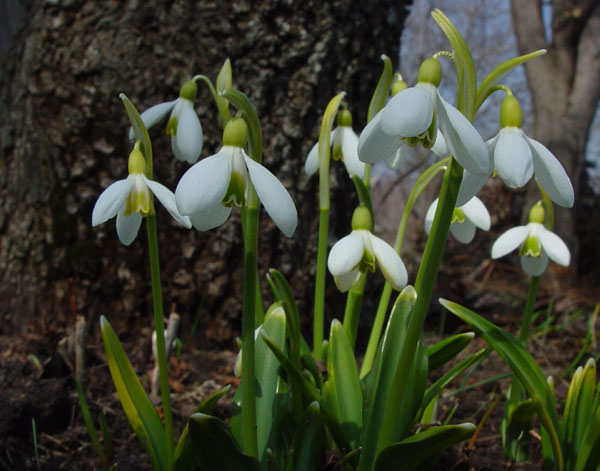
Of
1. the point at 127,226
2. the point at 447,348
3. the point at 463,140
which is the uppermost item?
the point at 463,140

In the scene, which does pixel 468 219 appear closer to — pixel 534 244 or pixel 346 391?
pixel 534 244

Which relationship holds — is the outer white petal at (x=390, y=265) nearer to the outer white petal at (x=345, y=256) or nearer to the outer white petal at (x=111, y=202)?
the outer white petal at (x=345, y=256)

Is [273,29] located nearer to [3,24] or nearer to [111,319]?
[111,319]

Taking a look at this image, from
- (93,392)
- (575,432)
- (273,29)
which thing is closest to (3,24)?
(273,29)

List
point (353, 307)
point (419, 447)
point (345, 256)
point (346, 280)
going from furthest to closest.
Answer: point (353, 307), point (346, 280), point (345, 256), point (419, 447)

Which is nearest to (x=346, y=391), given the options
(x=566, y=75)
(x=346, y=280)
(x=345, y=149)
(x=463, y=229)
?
(x=346, y=280)

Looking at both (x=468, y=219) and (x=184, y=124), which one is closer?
(x=184, y=124)

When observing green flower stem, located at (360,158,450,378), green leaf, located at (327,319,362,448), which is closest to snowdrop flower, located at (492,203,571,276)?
green flower stem, located at (360,158,450,378)

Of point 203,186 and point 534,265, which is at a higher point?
point 203,186

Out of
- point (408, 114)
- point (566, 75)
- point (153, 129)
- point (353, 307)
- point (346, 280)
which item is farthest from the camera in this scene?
point (566, 75)
